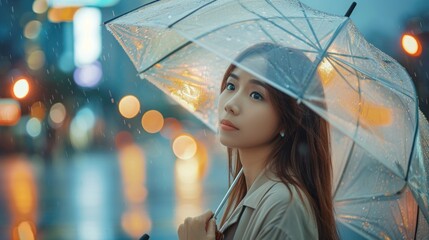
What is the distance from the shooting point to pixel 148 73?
422cm

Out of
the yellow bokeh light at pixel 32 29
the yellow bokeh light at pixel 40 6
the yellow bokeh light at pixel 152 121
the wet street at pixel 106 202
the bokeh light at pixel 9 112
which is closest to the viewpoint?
the wet street at pixel 106 202

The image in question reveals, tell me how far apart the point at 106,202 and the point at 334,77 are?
10.6 m

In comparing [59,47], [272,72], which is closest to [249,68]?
[272,72]

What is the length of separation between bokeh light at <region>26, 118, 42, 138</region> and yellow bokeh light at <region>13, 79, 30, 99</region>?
268 centimetres

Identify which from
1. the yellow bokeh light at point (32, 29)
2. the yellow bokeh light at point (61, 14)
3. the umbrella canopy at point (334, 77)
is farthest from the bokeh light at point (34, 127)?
the umbrella canopy at point (334, 77)

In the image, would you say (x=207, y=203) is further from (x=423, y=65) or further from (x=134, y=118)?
(x=134, y=118)

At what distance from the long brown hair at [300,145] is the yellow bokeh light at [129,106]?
69542 millimetres

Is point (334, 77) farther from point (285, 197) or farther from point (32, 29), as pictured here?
point (32, 29)

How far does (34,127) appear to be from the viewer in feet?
154

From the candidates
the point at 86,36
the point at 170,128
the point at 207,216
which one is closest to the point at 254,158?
the point at 207,216

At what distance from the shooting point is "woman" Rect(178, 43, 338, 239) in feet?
10.5

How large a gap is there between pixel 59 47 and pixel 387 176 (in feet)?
207

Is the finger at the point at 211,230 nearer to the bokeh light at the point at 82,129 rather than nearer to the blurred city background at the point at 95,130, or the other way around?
the blurred city background at the point at 95,130

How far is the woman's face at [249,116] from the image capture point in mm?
3346
